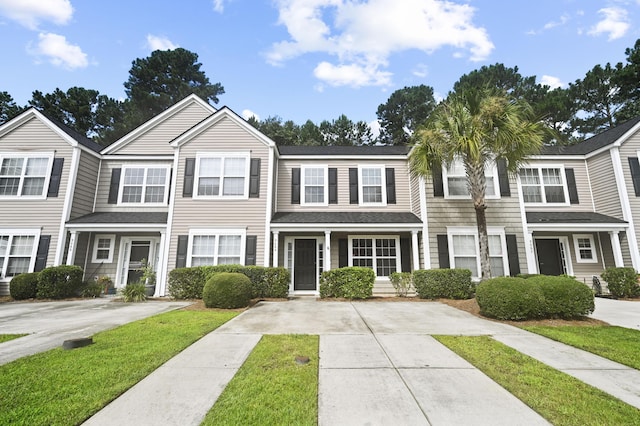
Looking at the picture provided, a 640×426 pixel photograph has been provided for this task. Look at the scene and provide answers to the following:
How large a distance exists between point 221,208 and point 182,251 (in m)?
2.25

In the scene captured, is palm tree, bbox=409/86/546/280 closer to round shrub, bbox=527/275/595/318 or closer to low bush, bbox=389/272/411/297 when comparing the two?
round shrub, bbox=527/275/595/318

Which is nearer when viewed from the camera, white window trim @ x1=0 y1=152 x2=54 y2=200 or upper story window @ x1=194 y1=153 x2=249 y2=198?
white window trim @ x1=0 y1=152 x2=54 y2=200

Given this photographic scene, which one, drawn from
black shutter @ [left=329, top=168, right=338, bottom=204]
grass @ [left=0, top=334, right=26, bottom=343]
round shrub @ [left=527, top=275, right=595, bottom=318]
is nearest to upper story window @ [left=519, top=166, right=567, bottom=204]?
round shrub @ [left=527, top=275, right=595, bottom=318]

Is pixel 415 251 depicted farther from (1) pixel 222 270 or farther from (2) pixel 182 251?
(2) pixel 182 251

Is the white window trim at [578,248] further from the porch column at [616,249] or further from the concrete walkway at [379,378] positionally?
the concrete walkway at [379,378]

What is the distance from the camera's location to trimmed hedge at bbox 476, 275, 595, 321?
6613 mm

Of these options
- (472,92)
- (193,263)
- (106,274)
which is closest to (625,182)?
(472,92)

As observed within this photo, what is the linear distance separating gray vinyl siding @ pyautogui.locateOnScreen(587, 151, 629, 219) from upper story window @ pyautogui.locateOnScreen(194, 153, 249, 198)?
1594 centimetres

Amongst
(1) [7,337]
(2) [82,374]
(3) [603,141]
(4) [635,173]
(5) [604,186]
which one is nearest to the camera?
(2) [82,374]

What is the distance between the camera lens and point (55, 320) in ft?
21.9

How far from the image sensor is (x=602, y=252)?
1250 centimetres

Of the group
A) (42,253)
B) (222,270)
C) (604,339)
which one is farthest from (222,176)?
(604,339)

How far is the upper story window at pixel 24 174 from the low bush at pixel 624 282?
888 inches

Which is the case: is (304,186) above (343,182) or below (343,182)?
below
